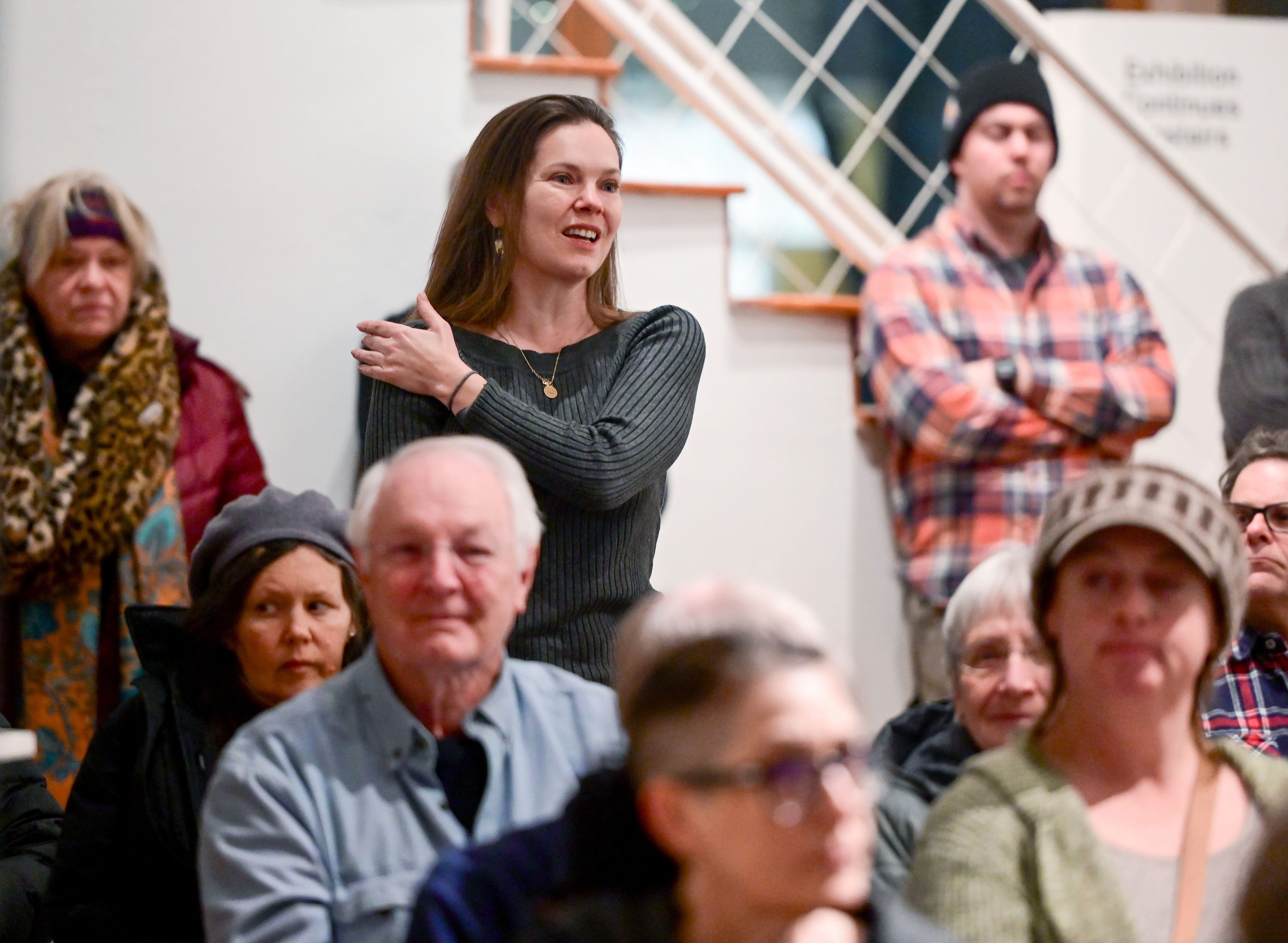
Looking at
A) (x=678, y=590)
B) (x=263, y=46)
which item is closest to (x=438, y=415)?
(x=678, y=590)

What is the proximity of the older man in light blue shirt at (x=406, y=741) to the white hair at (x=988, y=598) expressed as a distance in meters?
0.70

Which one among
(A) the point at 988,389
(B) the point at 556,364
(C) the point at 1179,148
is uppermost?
(C) the point at 1179,148

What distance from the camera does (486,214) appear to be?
233cm

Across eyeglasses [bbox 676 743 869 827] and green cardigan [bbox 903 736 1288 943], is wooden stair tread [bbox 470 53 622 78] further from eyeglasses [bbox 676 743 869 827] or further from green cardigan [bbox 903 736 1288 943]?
eyeglasses [bbox 676 743 869 827]

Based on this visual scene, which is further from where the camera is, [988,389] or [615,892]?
[988,389]

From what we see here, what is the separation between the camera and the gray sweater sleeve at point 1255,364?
129 inches

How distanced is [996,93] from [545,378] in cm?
186

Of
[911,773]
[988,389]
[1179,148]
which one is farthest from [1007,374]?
[1179,148]

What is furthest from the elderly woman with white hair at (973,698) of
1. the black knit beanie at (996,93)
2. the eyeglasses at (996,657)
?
the black knit beanie at (996,93)

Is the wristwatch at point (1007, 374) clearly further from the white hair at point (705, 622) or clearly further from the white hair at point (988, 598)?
the white hair at point (705, 622)

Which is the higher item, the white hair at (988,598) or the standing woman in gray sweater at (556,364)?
the standing woman in gray sweater at (556,364)

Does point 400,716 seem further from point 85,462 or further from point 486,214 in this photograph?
point 85,462

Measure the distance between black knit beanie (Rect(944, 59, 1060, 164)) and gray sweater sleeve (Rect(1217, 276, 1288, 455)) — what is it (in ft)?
1.91

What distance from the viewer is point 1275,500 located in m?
2.57
